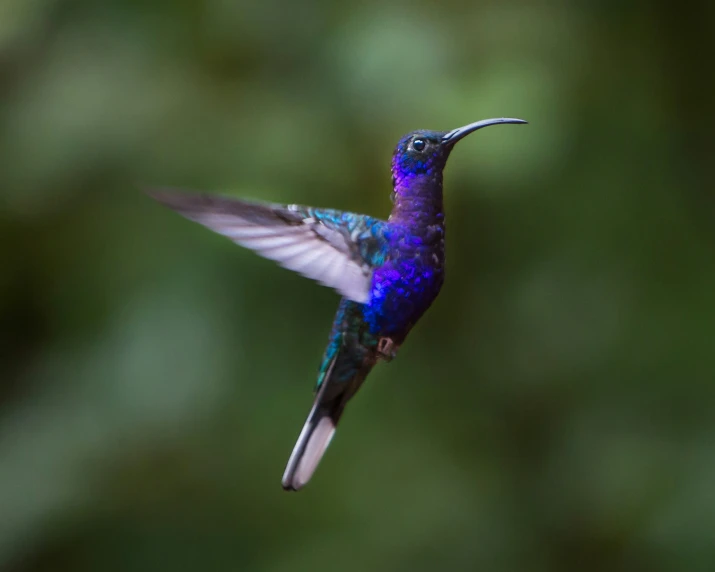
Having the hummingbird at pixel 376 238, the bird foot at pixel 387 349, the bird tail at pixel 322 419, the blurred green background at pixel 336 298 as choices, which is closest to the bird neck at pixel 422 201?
the hummingbird at pixel 376 238

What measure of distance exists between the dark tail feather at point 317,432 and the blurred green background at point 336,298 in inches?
27.5

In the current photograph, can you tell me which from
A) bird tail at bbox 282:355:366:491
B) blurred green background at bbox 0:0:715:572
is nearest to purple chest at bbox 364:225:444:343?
bird tail at bbox 282:355:366:491

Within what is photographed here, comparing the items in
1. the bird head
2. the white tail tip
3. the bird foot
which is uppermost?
the bird head

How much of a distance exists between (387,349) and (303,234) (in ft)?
0.54

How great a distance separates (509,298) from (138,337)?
88 centimetres

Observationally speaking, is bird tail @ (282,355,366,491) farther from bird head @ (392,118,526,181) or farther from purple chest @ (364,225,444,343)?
bird head @ (392,118,526,181)

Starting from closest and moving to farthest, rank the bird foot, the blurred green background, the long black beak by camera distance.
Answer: the long black beak → the bird foot → the blurred green background

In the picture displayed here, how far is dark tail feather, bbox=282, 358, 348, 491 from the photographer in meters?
1.08

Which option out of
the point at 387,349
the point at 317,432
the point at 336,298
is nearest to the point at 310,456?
the point at 317,432

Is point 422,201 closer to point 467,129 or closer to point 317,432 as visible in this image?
point 467,129

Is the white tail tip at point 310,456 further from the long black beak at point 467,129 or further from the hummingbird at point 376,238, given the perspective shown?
the long black beak at point 467,129

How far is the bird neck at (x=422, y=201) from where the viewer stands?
0.89 m

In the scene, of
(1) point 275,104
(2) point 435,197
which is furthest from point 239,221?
(1) point 275,104

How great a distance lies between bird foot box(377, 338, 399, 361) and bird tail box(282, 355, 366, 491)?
12cm
